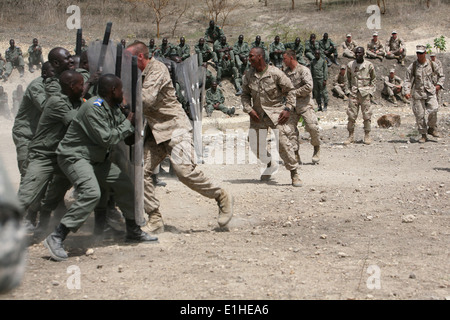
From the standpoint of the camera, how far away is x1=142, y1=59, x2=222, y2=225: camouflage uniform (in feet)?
18.9

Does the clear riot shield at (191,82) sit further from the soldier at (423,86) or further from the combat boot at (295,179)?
the soldier at (423,86)

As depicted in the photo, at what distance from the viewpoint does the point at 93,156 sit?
5.17 meters

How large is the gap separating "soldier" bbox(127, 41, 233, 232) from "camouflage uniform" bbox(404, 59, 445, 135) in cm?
756

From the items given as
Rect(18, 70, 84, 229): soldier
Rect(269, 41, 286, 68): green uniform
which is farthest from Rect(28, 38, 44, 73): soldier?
Rect(18, 70, 84, 229): soldier

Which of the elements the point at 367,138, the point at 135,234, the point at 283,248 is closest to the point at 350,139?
the point at 367,138

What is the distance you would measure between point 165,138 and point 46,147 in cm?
105

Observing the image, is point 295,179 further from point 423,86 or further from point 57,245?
point 423,86

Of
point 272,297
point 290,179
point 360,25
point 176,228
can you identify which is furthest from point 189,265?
point 360,25

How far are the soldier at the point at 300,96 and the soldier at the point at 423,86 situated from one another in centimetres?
312

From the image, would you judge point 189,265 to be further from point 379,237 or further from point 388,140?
point 388,140

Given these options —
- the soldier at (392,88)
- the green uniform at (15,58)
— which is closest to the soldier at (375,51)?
the soldier at (392,88)

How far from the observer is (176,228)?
6273 millimetres

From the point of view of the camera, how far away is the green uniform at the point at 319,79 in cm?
1881

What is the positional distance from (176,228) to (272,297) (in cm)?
230
